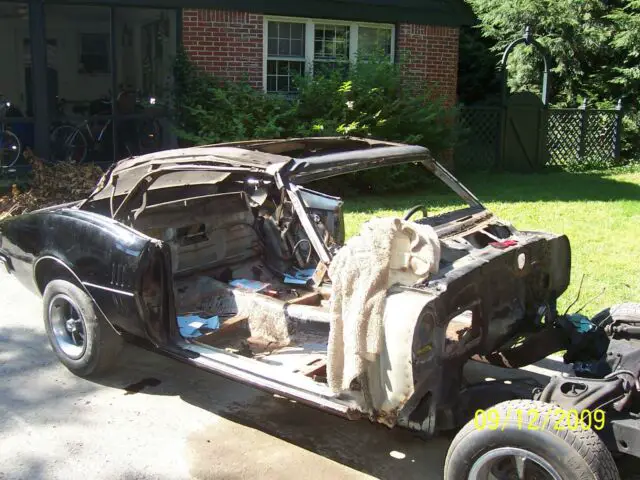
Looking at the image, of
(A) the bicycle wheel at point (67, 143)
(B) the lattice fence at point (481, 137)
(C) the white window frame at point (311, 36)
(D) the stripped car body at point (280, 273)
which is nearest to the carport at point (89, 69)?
(A) the bicycle wheel at point (67, 143)

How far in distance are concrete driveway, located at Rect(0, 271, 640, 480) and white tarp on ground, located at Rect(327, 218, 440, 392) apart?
738 mm

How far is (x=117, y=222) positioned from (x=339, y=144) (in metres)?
1.64

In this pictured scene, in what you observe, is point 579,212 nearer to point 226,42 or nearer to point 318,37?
point 318,37

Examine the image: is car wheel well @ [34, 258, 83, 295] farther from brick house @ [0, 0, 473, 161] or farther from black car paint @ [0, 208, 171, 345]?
brick house @ [0, 0, 473, 161]

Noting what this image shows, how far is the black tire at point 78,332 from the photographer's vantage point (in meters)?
4.74

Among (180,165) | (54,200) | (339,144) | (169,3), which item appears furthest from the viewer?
(169,3)

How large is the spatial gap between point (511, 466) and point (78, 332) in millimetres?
3140

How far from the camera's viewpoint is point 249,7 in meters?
12.1

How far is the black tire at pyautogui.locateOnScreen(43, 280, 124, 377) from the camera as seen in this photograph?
474 cm

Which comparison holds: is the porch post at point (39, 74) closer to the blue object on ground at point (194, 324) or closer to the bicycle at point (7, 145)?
the bicycle at point (7, 145)

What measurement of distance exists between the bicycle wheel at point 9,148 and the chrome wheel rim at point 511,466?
402 inches

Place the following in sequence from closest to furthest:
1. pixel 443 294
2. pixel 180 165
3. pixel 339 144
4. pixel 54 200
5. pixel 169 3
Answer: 1. pixel 443 294
2. pixel 180 165
3. pixel 339 144
4. pixel 54 200
5. pixel 169 3

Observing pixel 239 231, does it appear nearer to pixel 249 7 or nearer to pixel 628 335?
pixel 628 335

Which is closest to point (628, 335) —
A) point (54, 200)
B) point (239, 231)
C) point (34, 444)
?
point (239, 231)
